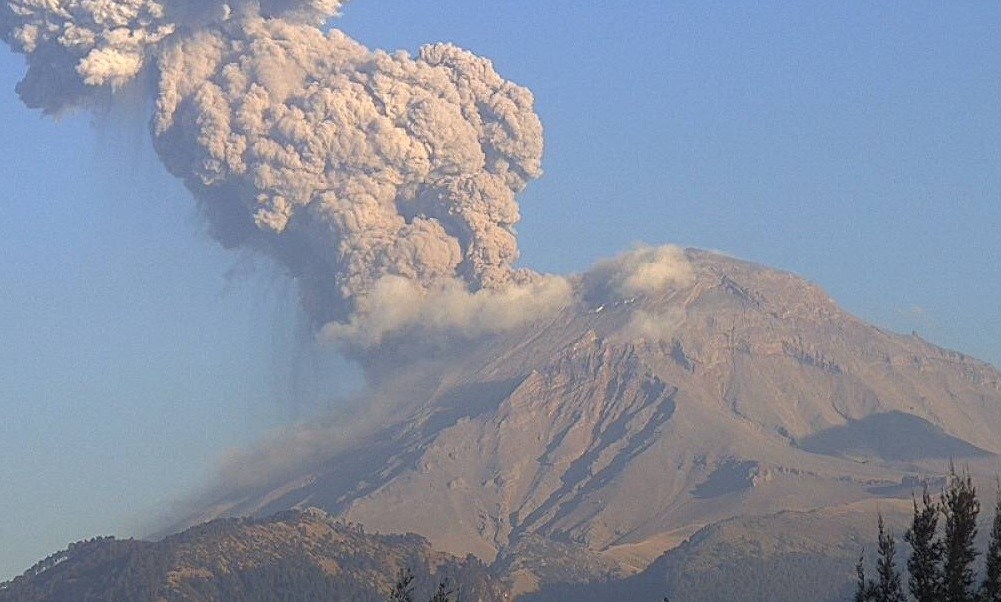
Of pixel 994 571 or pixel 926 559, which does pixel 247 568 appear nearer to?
pixel 926 559

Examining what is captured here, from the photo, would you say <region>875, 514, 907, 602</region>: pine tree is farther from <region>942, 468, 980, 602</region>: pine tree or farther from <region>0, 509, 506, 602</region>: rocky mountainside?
<region>0, 509, 506, 602</region>: rocky mountainside

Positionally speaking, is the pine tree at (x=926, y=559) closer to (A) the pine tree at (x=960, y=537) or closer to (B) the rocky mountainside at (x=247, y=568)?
(A) the pine tree at (x=960, y=537)

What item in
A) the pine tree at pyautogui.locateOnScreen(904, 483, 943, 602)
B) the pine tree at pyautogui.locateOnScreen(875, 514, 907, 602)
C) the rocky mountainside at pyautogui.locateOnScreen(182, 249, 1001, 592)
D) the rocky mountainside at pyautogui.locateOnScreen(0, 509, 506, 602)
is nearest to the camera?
the pine tree at pyautogui.locateOnScreen(904, 483, 943, 602)

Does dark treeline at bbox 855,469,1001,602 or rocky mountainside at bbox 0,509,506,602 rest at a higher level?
rocky mountainside at bbox 0,509,506,602

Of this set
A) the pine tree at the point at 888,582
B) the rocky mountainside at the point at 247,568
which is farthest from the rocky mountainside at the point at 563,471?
the pine tree at the point at 888,582

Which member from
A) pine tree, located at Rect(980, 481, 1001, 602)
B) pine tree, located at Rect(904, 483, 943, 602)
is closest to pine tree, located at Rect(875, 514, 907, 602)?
pine tree, located at Rect(904, 483, 943, 602)

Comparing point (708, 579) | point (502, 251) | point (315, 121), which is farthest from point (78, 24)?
point (708, 579)
